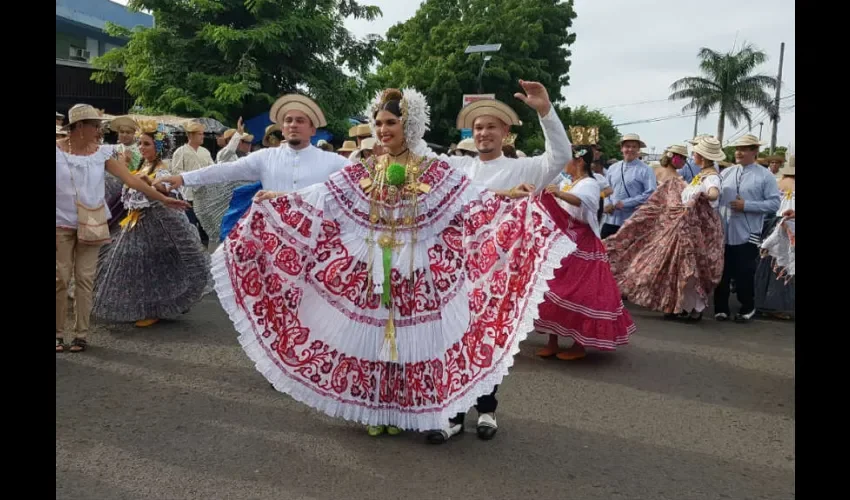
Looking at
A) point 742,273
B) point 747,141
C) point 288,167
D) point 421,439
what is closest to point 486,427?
point 421,439

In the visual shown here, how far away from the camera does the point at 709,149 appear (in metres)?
8.04

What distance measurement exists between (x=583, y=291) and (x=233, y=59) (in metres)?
20.9

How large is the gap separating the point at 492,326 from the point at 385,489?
1.06 metres

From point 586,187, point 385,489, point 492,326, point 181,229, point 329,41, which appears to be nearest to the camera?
point 385,489

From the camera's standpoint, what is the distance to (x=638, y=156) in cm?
971

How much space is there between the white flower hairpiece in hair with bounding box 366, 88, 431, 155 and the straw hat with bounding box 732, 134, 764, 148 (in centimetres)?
527

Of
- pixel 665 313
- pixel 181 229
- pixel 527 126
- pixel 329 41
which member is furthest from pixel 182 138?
pixel 527 126

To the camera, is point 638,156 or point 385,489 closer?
point 385,489

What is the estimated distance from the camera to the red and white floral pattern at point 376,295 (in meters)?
4.06

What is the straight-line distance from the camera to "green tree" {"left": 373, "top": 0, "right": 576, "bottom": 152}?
3475cm

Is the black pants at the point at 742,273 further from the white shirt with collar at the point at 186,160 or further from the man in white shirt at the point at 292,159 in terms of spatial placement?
the white shirt with collar at the point at 186,160

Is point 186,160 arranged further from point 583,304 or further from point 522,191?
point 522,191
